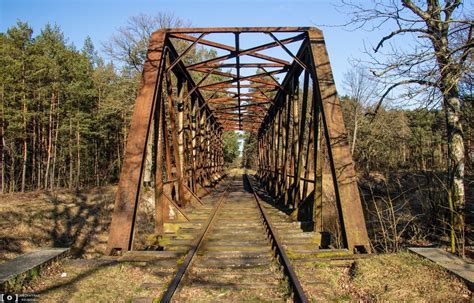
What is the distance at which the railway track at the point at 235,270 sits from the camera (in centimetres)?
370

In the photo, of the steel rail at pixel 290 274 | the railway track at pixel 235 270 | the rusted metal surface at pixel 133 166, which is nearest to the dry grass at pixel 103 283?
the railway track at pixel 235 270

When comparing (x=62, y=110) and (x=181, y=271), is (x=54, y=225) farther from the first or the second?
(x=62, y=110)

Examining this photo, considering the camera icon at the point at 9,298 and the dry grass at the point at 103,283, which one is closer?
the camera icon at the point at 9,298

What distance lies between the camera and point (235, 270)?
15.0 feet

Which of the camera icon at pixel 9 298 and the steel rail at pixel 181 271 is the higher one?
the camera icon at pixel 9 298

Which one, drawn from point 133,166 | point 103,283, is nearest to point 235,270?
point 103,283

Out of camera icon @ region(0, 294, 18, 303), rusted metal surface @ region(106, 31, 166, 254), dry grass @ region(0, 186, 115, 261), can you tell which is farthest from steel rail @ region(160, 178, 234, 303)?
dry grass @ region(0, 186, 115, 261)

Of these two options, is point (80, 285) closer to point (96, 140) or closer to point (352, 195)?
point (352, 195)

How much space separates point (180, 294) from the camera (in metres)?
3.73

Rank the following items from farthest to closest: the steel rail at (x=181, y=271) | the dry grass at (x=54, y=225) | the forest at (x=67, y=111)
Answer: the forest at (x=67, y=111), the dry grass at (x=54, y=225), the steel rail at (x=181, y=271)

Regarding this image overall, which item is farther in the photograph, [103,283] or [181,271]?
[181,271]

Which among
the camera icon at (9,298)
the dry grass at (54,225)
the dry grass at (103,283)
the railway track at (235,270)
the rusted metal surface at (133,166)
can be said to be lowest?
the dry grass at (54,225)

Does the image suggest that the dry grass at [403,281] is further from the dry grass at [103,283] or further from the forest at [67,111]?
the forest at [67,111]

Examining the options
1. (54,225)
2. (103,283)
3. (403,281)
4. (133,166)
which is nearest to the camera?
(403,281)
